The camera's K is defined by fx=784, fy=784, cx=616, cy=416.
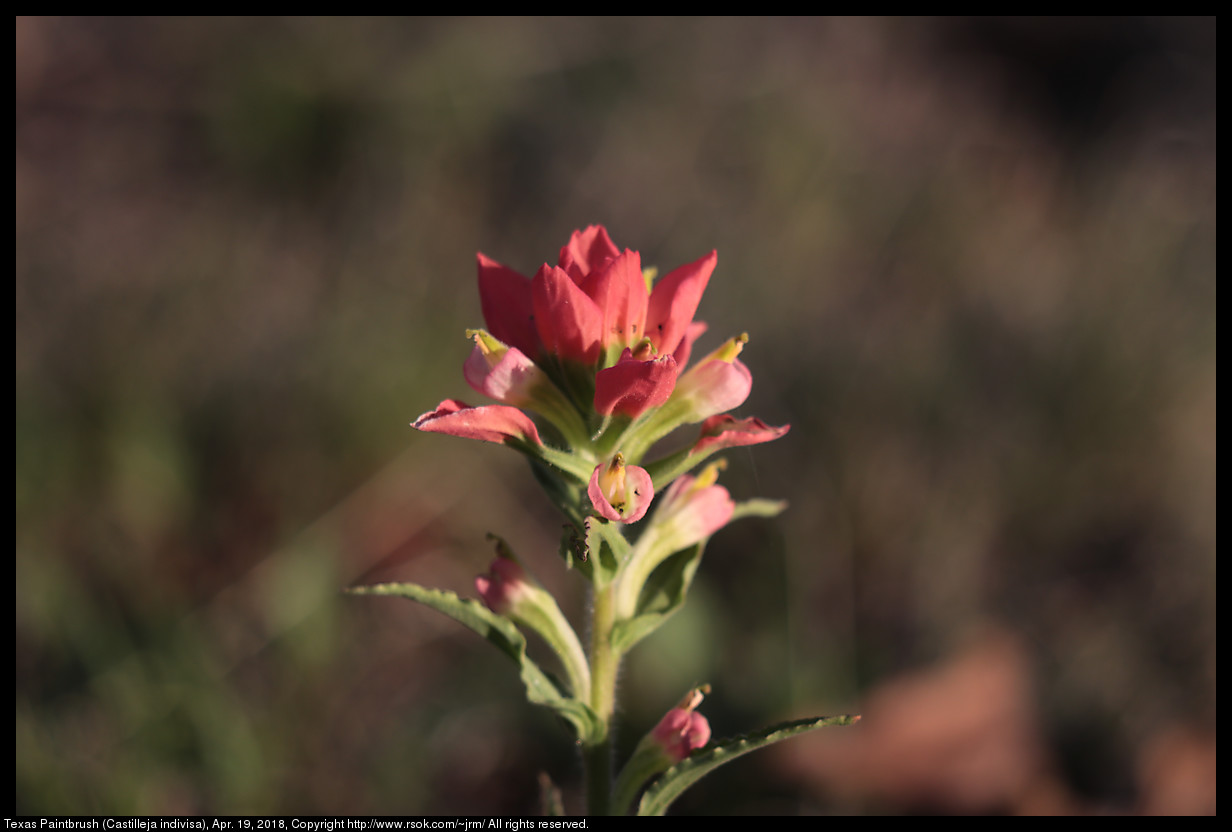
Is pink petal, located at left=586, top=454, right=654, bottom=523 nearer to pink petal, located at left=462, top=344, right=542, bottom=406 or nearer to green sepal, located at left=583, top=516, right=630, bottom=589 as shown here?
green sepal, located at left=583, top=516, right=630, bottom=589

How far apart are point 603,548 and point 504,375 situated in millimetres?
319

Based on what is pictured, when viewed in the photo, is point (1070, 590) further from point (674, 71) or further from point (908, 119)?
point (674, 71)

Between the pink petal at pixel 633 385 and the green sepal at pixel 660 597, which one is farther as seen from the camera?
the green sepal at pixel 660 597

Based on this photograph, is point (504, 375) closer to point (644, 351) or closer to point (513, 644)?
point (644, 351)

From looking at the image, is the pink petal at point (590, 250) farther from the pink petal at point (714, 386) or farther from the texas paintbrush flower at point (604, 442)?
the pink petal at point (714, 386)

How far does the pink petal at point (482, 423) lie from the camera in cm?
116

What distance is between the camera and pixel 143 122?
554 cm

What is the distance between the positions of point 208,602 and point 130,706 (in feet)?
1.62

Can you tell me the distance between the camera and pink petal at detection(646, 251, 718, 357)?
126 centimetres

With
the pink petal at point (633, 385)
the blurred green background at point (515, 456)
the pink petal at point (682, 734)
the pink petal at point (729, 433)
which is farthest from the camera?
the blurred green background at point (515, 456)

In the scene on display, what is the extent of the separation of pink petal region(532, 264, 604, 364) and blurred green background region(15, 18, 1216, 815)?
1190mm

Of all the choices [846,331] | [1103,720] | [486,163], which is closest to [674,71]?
[486,163]

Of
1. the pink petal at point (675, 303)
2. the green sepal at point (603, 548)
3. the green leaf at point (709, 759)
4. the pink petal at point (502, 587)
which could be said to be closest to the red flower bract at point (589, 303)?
the pink petal at point (675, 303)

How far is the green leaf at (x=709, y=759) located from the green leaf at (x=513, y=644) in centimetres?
14
